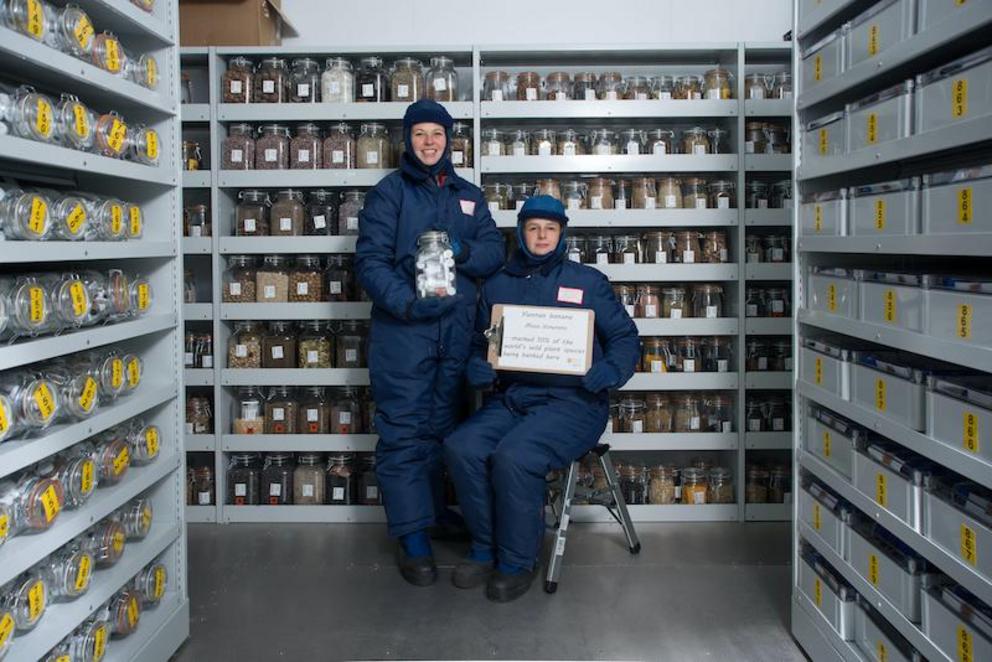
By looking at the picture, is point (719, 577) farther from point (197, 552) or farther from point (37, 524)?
point (37, 524)

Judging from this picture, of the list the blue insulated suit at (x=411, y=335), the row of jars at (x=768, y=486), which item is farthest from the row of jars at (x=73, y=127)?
the row of jars at (x=768, y=486)

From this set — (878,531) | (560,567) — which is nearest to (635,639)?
(560,567)

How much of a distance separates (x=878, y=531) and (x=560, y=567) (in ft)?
4.55

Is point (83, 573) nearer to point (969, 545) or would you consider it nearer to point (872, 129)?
point (969, 545)

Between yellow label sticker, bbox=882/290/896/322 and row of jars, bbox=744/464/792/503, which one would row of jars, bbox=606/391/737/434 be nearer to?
row of jars, bbox=744/464/792/503

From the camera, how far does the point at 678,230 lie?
14.8ft

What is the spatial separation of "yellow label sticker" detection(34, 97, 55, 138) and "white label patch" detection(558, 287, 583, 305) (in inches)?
77.6

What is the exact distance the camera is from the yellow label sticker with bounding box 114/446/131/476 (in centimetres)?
262

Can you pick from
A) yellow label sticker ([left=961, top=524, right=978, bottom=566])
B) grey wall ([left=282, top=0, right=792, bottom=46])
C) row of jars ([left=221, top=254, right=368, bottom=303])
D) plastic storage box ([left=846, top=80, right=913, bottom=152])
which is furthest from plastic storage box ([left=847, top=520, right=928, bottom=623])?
grey wall ([left=282, top=0, right=792, bottom=46])

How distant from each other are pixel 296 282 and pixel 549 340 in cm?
144

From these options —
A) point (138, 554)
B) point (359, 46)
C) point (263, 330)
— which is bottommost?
point (138, 554)

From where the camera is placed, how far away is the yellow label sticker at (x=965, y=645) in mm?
1936

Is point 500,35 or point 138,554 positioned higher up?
point 500,35

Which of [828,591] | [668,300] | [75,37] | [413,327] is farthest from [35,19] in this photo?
[668,300]
